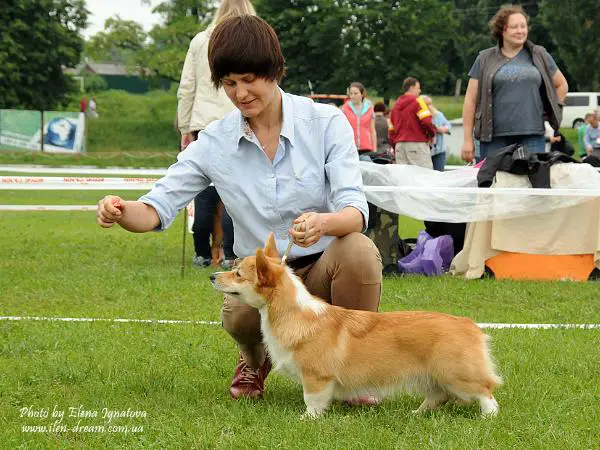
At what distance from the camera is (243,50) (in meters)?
3.18

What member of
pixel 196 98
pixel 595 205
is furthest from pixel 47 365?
pixel 595 205

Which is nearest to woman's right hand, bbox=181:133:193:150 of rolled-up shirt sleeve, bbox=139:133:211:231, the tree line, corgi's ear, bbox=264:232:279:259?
rolled-up shirt sleeve, bbox=139:133:211:231

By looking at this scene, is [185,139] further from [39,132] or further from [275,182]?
[39,132]

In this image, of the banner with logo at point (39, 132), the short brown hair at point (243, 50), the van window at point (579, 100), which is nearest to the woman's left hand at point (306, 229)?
the short brown hair at point (243, 50)

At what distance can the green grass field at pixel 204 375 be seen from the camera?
2982 mm

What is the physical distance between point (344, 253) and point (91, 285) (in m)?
3.33

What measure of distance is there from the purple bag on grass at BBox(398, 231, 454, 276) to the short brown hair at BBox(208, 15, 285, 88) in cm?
380

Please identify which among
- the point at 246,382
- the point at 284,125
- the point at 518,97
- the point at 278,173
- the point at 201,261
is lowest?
the point at 201,261

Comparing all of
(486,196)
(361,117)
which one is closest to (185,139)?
(486,196)

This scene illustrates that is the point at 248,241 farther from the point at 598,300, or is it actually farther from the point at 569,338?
the point at 598,300

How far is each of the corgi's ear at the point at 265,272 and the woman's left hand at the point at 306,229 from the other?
0.41 feet

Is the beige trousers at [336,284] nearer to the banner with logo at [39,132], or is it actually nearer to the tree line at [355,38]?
the banner with logo at [39,132]

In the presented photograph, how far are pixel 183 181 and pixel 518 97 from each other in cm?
369

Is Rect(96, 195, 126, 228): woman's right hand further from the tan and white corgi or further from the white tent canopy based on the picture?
the white tent canopy
